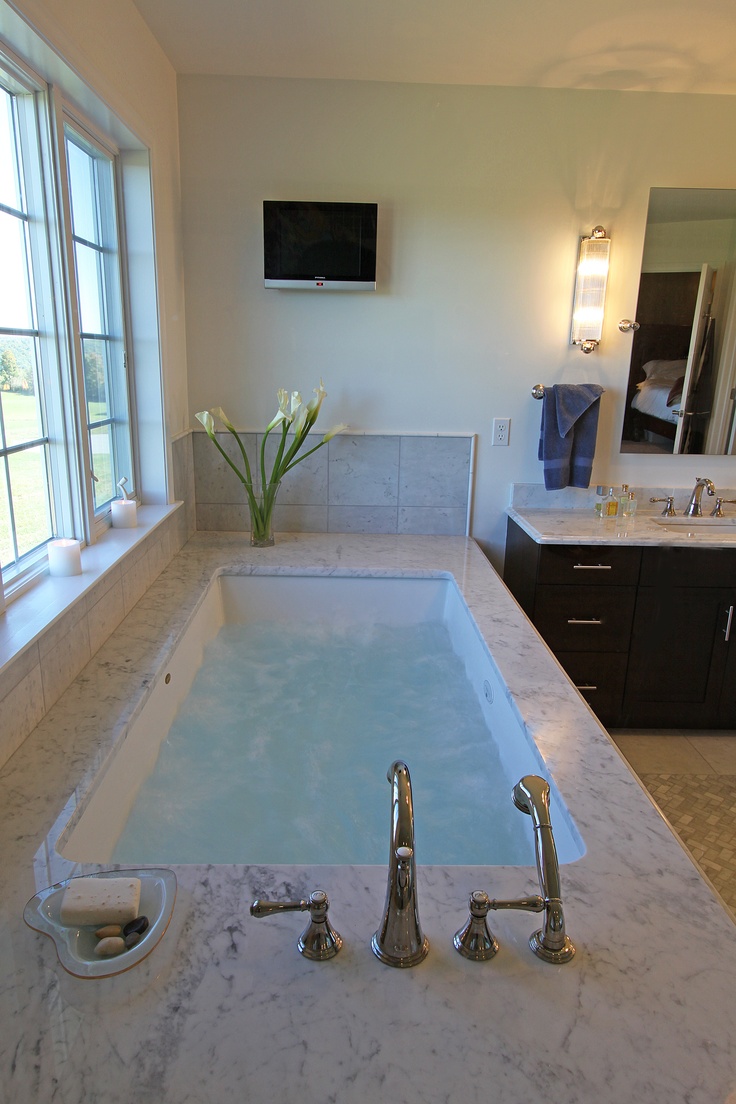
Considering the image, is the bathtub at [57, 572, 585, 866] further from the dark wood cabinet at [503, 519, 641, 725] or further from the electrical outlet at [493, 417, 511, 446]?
the electrical outlet at [493, 417, 511, 446]

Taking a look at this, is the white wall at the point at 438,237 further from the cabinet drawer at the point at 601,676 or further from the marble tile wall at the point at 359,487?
the cabinet drawer at the point at 601,676

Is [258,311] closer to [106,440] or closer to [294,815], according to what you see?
[106,440]

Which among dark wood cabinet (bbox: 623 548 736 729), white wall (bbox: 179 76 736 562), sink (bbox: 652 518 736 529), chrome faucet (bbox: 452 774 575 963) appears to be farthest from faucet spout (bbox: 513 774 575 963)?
white wall (bbox: 179 76 736 562)

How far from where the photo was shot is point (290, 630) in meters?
2.95

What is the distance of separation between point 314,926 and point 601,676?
7.13 ft

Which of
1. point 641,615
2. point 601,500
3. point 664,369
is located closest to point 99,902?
point 641,615

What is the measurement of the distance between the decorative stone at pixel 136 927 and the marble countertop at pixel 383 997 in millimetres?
37

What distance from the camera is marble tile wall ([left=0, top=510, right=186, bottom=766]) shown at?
5.06 ft

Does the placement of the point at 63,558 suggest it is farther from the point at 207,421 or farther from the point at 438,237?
the point at 438,237

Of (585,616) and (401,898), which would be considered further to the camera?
(585,616)

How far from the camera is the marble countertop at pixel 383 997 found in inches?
33.9

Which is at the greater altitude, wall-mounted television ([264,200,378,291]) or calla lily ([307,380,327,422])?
wall-mounted television ([264,200,378,291])

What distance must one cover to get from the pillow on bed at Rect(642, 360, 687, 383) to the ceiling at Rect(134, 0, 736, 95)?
1089 mm

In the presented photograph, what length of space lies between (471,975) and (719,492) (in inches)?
114
